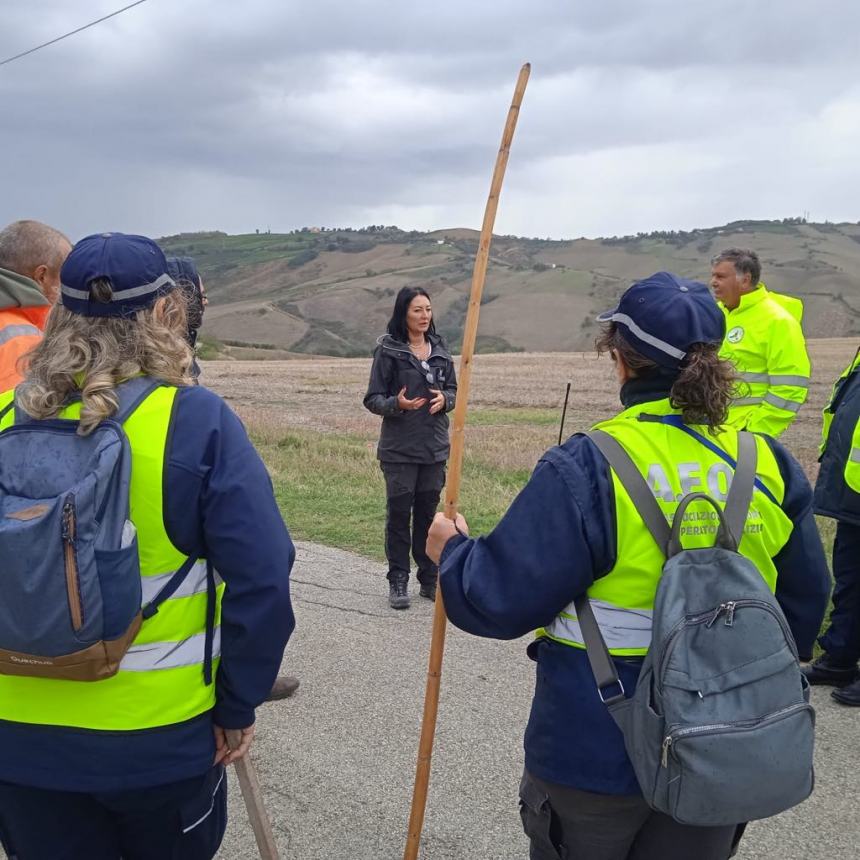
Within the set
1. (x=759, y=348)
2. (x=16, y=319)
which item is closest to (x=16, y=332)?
(x=16, y=319)

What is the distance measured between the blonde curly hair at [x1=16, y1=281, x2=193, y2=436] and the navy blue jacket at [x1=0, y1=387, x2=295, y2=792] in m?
0.11

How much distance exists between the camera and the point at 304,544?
7.59 m

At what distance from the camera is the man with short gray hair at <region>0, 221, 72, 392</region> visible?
3314 mm

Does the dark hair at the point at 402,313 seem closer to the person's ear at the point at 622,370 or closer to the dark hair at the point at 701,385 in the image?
the person's ear at the point at 622,370

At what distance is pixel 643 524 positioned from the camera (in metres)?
2.03

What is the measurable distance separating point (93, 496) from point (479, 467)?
9909 millimetres

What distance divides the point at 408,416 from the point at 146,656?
13.0 feet

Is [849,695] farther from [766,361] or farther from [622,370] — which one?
[622,370]

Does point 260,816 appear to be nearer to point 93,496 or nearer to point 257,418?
point 93,496

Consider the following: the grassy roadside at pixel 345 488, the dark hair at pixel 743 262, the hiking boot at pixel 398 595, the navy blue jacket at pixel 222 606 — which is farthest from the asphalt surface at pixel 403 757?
the dark hair at pixel 743 262

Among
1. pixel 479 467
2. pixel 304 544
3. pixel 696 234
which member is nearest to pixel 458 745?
pixel 304 544

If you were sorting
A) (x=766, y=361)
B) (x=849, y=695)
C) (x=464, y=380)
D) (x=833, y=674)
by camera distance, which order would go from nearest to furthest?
(x=464, y=380) < (x=849, y=695) < (x=833, y=674) < (x=766, y=361)

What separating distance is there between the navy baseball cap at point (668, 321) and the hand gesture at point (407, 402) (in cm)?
361

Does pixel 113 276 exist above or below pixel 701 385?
above
